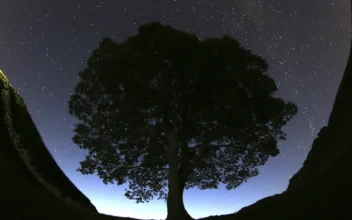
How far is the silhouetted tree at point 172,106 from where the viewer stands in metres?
19.7

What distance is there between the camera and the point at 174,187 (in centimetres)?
1975

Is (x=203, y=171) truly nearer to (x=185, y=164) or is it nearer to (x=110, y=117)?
(x=185, y=164)

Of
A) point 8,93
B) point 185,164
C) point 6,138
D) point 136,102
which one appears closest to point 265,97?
point 185,164

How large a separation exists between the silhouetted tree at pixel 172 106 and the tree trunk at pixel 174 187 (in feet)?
0.23

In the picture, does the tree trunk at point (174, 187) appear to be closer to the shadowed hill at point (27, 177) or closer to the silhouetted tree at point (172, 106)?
the silhouetted tree at point (172, 106)

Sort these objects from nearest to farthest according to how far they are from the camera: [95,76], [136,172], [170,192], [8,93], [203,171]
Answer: [170,192], [95,76], [136,172], [203,171], [8,93]

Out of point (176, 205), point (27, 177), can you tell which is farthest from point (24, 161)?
point (176, 205)

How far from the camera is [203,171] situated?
79.3 feet

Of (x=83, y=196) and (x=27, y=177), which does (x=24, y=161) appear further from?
(x=83, y=196)

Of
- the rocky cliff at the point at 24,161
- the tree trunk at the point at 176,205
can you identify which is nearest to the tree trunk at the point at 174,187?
the tree trunk at the point at 176,205

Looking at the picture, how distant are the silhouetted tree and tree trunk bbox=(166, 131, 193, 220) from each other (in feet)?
0.23

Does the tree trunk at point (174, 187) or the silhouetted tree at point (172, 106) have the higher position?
the silhouetted tree at point (172, 106)

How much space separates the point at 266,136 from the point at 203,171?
622cm

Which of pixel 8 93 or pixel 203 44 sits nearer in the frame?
pixel 203 44
